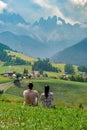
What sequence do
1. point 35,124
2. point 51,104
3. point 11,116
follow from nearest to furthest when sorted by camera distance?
1. point 35,124
2. point 11,116
3. point 51,104

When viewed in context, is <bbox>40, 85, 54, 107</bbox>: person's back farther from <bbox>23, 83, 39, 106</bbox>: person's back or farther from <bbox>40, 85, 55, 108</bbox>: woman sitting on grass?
<bbox>23, 83, 39, 106</bbox>: person's back

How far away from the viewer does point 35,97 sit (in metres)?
26.4

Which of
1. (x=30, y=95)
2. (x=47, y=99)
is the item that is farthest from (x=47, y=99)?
(x=30, y=95)

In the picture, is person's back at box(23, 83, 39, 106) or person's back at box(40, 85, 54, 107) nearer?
person's back at box(40, 85, 54, 107)

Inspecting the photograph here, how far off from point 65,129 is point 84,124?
1.84 meters

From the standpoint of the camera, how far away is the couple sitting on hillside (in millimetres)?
25609

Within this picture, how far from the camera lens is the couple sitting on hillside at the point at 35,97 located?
2561 cm

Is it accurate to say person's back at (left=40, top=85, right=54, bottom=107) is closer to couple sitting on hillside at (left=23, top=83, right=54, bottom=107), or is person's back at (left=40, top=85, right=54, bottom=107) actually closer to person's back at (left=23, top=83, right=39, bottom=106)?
couple sitting on hillside at (left=23, top=83, right=54, bottom=107)

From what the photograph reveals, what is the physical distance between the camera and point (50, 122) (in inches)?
608

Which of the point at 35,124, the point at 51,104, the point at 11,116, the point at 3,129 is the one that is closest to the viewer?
the point at 3,129

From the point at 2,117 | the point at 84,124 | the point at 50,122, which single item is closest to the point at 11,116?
the point at 2,117

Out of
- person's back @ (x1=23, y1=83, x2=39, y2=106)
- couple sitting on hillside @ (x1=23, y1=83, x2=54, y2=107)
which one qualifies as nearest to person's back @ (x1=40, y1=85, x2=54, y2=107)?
couple sitting on hillside @ (x1=23, y1=83, x2=54, y2=107)

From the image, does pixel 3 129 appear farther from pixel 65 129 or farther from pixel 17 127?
pixel 65 129

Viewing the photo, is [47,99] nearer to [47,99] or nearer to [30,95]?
[47,99]
